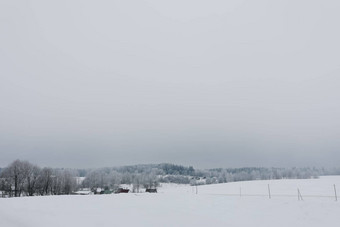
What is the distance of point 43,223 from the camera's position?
18266mm

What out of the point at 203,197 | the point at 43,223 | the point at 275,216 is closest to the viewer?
the point at 43,223

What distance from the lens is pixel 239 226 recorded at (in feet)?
73.8

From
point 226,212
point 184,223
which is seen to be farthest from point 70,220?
point 226,212

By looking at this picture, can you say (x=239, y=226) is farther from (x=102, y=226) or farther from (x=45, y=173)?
(x=45, y=173)

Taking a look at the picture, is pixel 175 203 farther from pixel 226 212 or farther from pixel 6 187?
pixel 6 187

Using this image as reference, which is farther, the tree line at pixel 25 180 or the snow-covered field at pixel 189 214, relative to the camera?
the tree line at pixel 25 180

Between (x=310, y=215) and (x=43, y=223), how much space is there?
22.7 m

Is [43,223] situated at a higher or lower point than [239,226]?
higher

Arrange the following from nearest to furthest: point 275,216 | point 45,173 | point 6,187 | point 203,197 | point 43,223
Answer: point 43,223, point 275,216, point 203,197, point 6,187, point 45,173

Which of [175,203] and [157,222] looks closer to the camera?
[157,222]

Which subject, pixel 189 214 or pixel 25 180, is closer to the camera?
pixel 189 214

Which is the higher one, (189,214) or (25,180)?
(189,214)

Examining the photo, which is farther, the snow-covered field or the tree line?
the tree line

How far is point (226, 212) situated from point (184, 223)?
870cm
